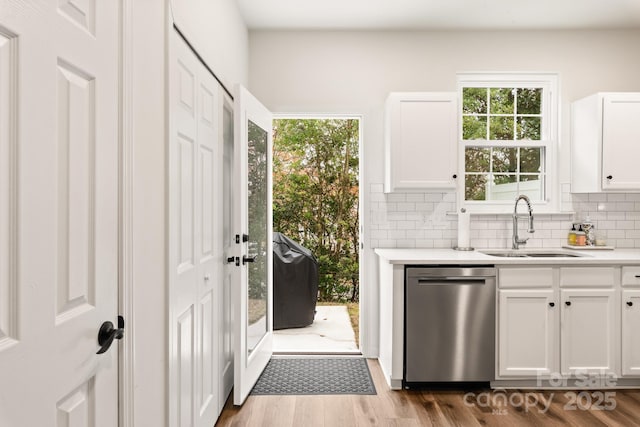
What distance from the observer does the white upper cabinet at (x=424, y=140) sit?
3238 mm

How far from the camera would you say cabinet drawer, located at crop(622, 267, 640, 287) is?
2.94 meters

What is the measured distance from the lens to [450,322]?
2.87m

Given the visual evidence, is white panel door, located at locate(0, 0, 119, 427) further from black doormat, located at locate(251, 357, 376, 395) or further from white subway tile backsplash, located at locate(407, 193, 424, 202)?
white subway tile backsplash, located at locate(407, 193, 424, 202)

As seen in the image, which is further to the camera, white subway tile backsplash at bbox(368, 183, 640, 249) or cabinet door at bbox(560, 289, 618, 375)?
white subway tile backsplash at bbox(368, 183, 640, 249)

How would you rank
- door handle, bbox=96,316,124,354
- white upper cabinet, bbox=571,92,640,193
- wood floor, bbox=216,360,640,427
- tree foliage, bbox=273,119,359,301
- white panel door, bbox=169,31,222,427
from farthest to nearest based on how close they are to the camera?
tree foliage, bbox=273,119,359,301 < white upper cabinet, bbox=571,92,640,193 < wood floor, bbox=216,360,640,427 < white panel door, bbox=169,31,222,427 < door handle, bbox=96,316,124,354

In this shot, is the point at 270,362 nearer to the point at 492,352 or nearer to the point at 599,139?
the point at 492,352

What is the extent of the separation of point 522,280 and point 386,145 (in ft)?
4.84

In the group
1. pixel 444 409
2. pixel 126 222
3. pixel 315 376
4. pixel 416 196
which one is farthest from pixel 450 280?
pixel 126 222

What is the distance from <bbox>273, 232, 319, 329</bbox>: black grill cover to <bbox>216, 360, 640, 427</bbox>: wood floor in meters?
1.63

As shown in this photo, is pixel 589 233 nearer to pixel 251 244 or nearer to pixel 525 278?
pixel 525 278

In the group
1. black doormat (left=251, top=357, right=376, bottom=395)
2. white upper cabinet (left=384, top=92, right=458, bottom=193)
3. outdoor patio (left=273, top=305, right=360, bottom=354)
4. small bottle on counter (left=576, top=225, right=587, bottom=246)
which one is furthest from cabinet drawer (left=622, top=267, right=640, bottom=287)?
outdoor patio (left=273, top=305, right=360, bottom=354)

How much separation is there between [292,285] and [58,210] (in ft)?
11.4

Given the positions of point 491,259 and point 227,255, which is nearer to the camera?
point 227,255

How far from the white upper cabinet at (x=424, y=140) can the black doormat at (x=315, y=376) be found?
150 centimetres
